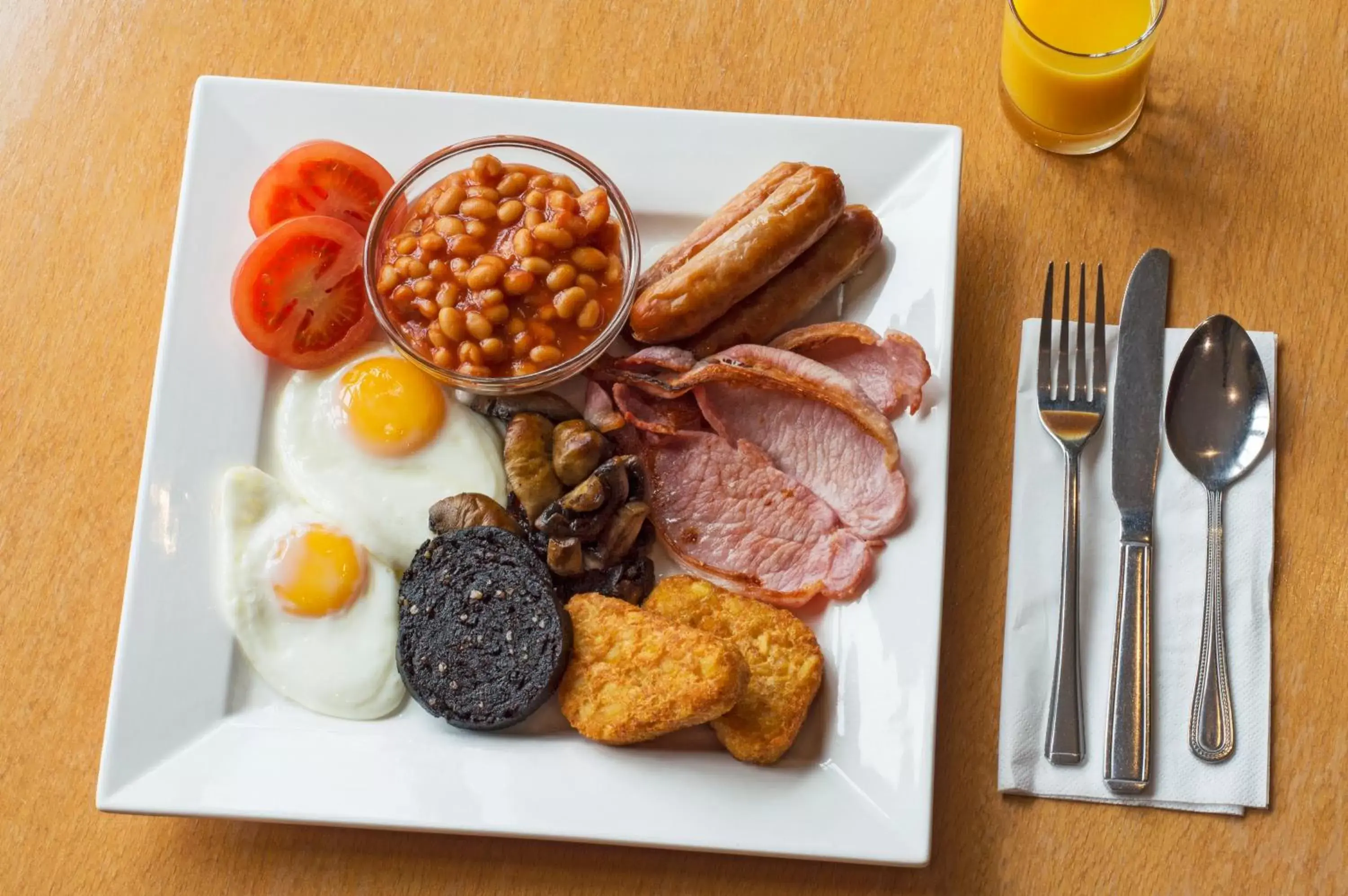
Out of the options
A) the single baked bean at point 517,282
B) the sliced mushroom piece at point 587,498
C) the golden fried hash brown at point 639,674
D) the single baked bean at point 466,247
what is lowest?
the golden fried hash brown at point 639,674

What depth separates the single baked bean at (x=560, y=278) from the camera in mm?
2727

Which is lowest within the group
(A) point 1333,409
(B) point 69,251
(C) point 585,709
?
(C) point 585,709

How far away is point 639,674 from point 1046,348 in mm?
1225

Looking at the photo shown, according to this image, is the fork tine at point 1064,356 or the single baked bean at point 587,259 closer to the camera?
the single baked bean at point 587,259

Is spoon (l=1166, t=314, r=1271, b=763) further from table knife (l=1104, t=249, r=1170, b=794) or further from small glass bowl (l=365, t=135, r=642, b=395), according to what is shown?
small glass bowl (l=365, t=135, r=642, b=395)

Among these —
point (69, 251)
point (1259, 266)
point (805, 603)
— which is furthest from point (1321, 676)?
point (69, 251)

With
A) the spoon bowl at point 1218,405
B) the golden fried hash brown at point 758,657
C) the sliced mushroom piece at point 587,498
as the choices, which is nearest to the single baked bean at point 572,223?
the sliced mushroom piece at point 587,498

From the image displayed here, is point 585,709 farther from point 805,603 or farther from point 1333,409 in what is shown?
point 1333,409

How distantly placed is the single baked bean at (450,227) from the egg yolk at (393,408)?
0.32m

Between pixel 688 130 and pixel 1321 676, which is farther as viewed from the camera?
pixel 688 130

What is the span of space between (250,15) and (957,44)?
6.14 ft

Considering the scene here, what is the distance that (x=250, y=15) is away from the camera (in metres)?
3.30

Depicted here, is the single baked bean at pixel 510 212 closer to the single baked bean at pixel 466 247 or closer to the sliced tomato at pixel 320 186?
the single baked bean at pixel 466 247

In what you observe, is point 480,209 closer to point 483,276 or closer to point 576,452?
point 483,276
